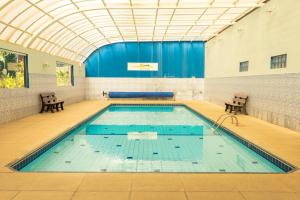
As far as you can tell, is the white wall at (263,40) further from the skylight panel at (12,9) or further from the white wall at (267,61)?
the skylight panel at (12,9)

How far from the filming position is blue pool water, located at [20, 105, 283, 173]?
17.1 ft

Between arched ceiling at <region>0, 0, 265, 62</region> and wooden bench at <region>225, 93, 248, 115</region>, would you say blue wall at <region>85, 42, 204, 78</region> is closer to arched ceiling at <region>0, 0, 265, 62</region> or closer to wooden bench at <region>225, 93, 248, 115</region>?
arched ceiling at <region>0, 0, 265, 62</region>

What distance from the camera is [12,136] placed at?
256 inches

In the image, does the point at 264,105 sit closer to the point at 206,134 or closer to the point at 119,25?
the point at 206,134

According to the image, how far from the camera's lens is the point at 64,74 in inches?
610

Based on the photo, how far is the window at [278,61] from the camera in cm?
809

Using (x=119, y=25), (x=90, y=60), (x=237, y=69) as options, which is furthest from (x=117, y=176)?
(x=90, y=60)

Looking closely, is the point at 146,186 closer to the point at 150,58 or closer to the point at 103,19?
the point at 103,19

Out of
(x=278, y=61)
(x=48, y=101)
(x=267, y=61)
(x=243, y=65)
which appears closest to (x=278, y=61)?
(x=278, y=61)

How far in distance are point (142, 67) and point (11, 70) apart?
10.6 m

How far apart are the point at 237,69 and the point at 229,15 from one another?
7.84 ft

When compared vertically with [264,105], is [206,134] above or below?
below

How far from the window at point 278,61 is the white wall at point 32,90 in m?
8.53

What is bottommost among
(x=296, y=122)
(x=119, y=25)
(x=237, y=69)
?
(x=296, y=122)
